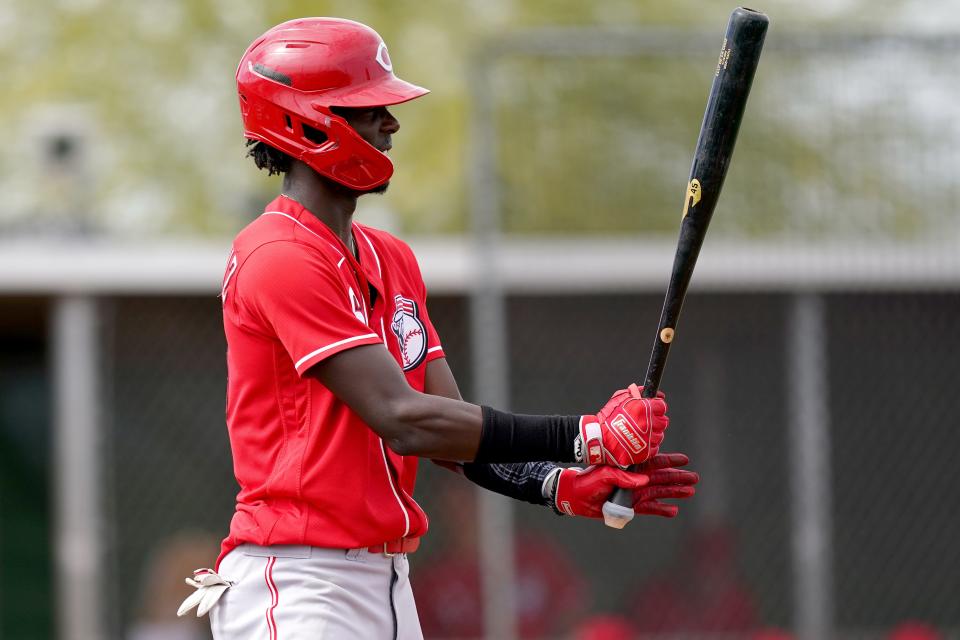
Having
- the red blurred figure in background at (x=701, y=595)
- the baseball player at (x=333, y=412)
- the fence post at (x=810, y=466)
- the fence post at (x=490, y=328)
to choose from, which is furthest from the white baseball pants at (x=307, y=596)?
the red blurred figure in background at (x=701, y=595)

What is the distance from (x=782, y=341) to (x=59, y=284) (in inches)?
147

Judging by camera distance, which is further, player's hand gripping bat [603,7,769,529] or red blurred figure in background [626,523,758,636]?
red blurred figure in background [626,523,758,636]

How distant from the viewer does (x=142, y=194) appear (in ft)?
46.9

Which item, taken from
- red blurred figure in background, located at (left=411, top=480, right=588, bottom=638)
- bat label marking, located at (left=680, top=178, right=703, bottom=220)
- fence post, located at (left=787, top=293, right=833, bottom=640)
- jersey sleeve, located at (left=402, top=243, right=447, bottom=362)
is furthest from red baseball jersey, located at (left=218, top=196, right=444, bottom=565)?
red blurred figure in background, located at (left=411, top=480, right=588, bottom=638)

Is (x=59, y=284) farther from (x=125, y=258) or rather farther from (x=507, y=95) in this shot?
(x=507, y=95)

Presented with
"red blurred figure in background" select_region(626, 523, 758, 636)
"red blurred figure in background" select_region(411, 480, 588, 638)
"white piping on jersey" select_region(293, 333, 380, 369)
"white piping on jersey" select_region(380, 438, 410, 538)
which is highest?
"white piping on jersey" select_region(293, 333, 380, 369)

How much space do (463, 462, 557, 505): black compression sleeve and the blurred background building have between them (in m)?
2.25

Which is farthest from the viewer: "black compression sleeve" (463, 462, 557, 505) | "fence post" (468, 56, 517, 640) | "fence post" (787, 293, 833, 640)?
"fence post" (787, 293, 833, 640)

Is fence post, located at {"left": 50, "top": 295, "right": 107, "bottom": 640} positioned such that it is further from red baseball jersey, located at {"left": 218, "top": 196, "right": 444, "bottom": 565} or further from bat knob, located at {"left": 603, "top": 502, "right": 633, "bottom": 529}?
bat knob, located at {"left": 603, "top": 502, "right": 633, "bottom": 529}

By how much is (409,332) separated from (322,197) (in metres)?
0.37

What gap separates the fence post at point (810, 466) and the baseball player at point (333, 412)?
3181 millimetres

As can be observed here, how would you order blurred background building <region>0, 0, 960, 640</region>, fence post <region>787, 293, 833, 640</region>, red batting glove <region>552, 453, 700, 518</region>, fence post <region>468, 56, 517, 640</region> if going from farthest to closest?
blurred background building <region>0, 0, 960, 640</region>, fence post <region>787, 293, 833, 640</region>, fence post <region>468, 56, 517, 640</region>, red batting glove <region>552, 453, 700, 518</region>

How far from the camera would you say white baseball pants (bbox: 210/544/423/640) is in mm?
2992

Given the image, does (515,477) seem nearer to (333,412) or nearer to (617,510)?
(617,510)
